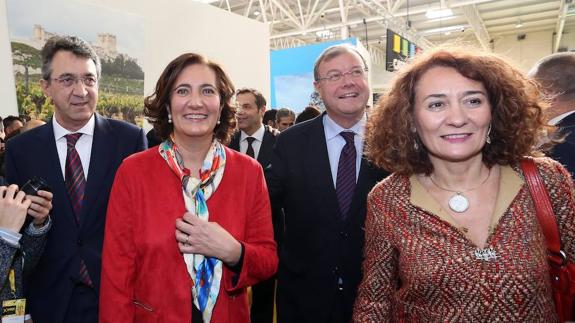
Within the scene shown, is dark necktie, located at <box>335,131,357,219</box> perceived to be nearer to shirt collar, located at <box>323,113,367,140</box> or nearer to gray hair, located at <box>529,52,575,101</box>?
shirt collar, located at <box>323,113,367,140</box>

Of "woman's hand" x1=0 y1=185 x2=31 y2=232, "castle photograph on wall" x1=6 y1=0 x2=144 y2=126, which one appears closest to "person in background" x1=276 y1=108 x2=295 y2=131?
"castle photograph on wall" x1=6 y1=0 x2=144 y2=126

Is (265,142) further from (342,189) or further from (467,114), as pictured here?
(467,114)

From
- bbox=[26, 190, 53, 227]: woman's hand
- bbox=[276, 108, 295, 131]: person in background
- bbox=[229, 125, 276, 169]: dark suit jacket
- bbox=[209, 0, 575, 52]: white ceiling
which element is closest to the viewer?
bbox=[26, 190, 53, 227]: woman's hand

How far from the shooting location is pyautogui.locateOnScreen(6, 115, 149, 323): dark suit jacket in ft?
6.34

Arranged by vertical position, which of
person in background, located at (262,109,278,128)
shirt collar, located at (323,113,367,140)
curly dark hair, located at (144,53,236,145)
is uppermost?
curly dark hair, located at (144,53,236,145)

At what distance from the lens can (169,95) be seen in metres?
1.96

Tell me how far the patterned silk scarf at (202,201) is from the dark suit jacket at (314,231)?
496 millimetres

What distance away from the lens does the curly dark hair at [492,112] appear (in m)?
1.65

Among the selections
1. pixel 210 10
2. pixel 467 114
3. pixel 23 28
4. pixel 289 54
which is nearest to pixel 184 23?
pixel 210 10

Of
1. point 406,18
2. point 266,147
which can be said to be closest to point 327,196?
point 266,147

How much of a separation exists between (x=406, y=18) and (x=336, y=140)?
14.7 metres

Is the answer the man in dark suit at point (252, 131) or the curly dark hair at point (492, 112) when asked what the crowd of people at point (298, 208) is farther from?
the man in dark suit at point (252, 131)

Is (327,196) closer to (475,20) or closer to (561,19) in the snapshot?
(475,20)

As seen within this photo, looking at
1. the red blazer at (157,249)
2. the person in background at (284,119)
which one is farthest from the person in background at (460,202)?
the person in background at (284,119)
